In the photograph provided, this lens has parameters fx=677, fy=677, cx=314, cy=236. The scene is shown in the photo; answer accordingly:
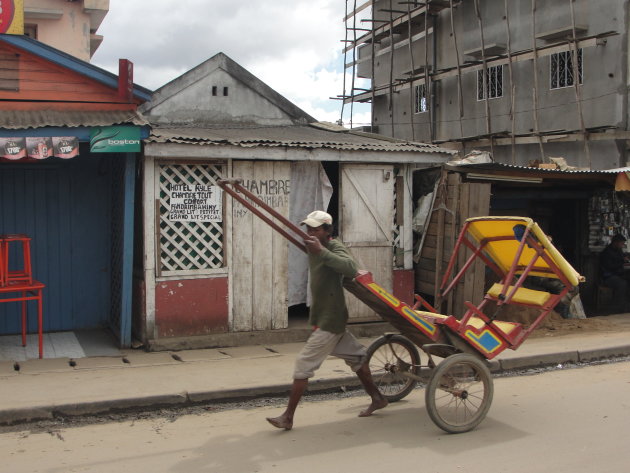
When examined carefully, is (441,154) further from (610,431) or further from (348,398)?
(610,431)

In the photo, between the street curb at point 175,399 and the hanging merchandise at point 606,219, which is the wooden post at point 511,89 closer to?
the hanging merchandise at point 606,219

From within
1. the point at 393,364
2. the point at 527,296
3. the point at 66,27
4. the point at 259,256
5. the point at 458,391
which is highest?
the point at 66,27

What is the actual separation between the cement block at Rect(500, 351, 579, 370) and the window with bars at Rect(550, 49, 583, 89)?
13042mm

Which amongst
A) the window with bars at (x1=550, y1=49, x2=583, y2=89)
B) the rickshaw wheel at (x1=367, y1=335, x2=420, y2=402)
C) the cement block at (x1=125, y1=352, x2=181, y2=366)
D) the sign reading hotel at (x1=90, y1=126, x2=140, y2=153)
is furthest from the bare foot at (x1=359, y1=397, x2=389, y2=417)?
the window with bars at (x1=550, y1=49, x2=583, y2=89)

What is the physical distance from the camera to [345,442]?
5340mm

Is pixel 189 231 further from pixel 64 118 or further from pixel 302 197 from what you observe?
pixel 64 118

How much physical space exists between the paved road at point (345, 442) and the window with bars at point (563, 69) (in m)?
15.0

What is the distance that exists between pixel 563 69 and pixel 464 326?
655 inches

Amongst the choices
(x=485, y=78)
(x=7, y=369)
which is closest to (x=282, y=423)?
(x=7, y=369)

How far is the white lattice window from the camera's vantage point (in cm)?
852

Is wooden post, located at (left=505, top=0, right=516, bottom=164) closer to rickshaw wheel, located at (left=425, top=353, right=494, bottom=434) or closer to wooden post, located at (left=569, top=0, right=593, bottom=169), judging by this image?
wooden post, located at (left=569, top=0, right=593, bottom=169)

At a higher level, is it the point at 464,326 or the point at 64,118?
the point at 64,118

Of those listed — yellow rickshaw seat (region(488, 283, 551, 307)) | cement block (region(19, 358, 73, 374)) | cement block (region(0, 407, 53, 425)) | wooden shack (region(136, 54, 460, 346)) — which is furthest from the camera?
wooden shack (region(136, 54, 460, 346))

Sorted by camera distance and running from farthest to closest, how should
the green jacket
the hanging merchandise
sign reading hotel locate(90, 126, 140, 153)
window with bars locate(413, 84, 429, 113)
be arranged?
window with bars locate(413, 84, 429, 113), the hanging merchandise, sign reading hotel locate(90, 126, 140, 153), the green jacket
